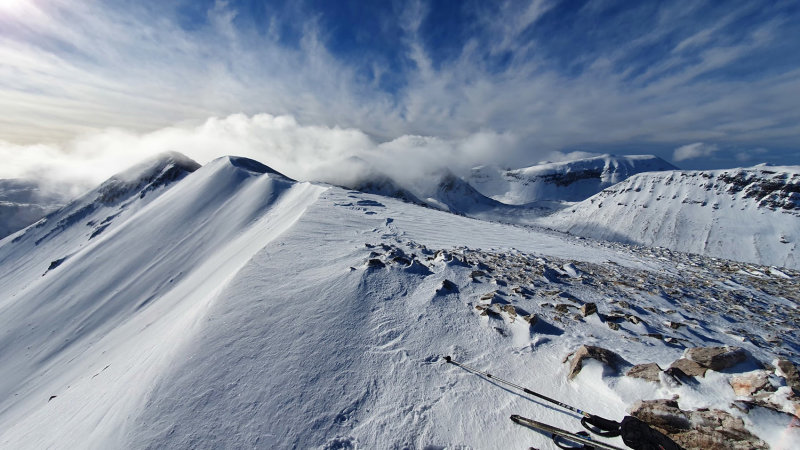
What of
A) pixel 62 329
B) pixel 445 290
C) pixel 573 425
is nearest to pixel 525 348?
pixel 573 425

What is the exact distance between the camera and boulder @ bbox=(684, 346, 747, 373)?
513cm

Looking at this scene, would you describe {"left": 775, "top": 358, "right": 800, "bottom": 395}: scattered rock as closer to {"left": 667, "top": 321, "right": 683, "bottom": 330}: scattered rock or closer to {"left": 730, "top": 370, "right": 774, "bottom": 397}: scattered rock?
{"left": 730, "top": 370, "right": 774, "bottom": 397}: scattered rock

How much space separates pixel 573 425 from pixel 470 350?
2.19 m

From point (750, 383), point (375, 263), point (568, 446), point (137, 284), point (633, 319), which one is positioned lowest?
point (137, 284)

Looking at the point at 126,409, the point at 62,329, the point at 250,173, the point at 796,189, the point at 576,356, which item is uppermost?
the point at 796,189

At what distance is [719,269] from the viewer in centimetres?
2041

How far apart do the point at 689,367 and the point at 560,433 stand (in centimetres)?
270

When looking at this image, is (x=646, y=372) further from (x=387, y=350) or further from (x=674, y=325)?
(x=387, y=350)

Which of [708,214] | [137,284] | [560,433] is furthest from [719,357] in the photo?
[708,214]

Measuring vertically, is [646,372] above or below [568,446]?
above

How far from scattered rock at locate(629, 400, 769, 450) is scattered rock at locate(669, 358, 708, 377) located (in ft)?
2.86

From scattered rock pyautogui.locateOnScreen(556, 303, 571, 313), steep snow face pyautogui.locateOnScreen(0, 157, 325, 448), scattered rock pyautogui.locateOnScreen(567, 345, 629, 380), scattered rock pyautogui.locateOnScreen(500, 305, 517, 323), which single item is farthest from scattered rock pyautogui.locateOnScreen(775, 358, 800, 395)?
steep snow face pyautogui.locateOnScreen(0, 157, 325, 448)

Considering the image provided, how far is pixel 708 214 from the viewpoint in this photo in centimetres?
12381

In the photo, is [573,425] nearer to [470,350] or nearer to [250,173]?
[470,350]
